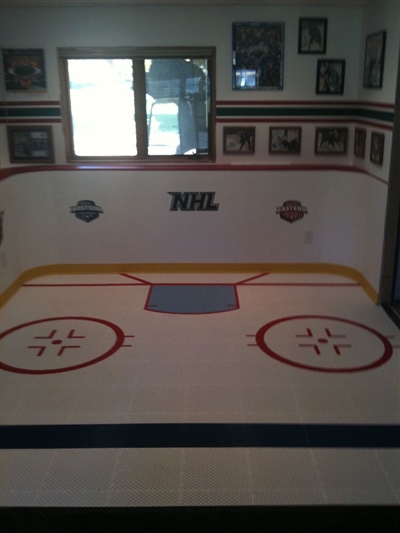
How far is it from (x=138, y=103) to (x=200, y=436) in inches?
144

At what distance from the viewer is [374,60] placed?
496cm

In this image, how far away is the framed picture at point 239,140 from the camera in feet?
18.5

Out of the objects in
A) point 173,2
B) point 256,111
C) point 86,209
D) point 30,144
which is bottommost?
point 86,209

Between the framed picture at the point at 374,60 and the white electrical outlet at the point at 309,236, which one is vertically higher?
the framed picture at the point at 374,60

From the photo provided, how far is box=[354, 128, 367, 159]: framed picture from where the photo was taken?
532cm

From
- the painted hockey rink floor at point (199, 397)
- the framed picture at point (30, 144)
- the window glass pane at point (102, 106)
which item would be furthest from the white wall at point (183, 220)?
the painted hockey rink floor at point (199, 397)

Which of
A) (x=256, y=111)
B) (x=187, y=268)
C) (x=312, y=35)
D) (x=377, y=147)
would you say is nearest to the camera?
(x=377, y=147)

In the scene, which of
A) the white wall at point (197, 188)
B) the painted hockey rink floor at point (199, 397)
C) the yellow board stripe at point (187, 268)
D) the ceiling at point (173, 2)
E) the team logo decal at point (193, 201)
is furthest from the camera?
the yellow board stripe at point (187, 268)

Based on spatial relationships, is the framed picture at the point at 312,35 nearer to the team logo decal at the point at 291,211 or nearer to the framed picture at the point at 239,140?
the framed picture at the point at 239,140

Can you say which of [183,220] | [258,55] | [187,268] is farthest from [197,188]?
[258,55]

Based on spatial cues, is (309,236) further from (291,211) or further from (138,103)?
(138,103)

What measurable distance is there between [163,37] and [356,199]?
8.21 feet

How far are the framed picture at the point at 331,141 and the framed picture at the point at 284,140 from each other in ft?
0.68

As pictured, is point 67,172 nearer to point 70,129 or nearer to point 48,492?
point 70,129
